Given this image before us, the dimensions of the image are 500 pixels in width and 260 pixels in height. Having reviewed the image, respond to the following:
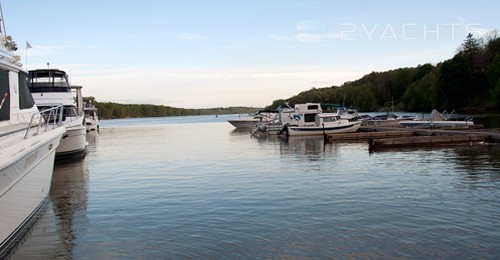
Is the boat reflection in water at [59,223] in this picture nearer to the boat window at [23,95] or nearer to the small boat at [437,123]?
the boat window at [23,95]

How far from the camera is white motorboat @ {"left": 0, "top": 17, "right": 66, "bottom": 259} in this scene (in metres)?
7.59

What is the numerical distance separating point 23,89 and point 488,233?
1238 centimetres

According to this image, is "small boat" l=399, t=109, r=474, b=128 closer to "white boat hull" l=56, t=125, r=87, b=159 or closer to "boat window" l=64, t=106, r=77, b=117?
"white boat hull" l=56, t=125, r=87, b=159

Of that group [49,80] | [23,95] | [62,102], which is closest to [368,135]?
[62,102]

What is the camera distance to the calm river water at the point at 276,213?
26.9ft

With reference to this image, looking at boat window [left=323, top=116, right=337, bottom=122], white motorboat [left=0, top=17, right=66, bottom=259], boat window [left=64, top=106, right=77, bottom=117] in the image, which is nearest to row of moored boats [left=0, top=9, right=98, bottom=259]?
white motorboat [left=0, top=17, right=66, bottom=259]

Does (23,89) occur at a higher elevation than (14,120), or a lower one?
higher

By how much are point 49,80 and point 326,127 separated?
23891 mm

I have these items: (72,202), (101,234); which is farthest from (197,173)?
(101,234)

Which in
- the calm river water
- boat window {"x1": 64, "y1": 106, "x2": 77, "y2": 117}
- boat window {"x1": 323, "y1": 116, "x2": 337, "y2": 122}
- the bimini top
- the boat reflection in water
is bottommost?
the boat reflection in water

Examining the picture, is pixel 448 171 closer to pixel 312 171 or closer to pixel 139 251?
pixel 312 171

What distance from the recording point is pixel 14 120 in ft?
36.8

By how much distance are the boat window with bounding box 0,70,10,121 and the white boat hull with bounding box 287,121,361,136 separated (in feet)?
107

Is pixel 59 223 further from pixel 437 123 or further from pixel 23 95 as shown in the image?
pixel 437 123
